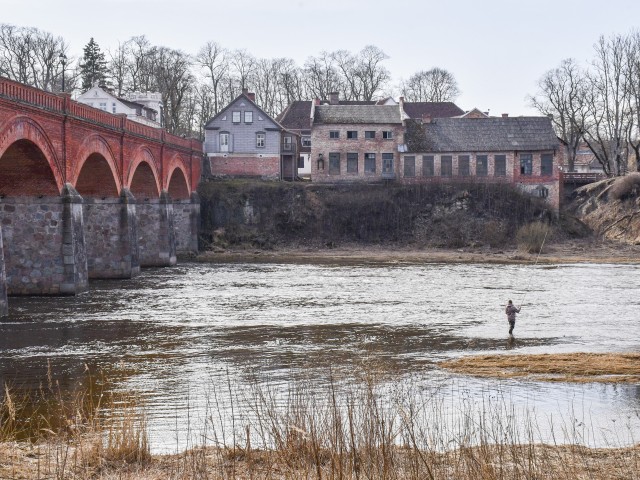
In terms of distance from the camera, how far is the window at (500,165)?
218ft

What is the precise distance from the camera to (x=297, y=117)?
8138 centimetres

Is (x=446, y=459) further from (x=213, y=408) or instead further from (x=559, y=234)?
(x=559, y=234)

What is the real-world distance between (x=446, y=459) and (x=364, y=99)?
290 feet

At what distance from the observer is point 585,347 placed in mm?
21203

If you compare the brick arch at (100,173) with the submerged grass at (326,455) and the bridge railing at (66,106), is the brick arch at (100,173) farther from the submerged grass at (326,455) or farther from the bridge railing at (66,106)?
the submerged grass at (326,455)

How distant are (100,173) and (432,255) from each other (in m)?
23.9

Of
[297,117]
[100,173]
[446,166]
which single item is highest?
[297,117]

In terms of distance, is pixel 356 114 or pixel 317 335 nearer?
pixel 317 335

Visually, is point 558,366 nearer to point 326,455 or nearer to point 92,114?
point 326,455

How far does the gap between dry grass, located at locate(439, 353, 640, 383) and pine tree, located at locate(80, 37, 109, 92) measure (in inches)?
2789

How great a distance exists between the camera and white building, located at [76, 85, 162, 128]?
71375 millimetres

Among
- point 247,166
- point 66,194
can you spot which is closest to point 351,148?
point 247,166

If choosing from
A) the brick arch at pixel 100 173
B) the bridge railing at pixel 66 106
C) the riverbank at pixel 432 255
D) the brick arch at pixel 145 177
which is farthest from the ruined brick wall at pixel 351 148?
the brick arch at pixel 100 173

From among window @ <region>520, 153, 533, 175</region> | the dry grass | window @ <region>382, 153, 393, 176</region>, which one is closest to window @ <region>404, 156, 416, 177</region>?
window @ <region>382, 153, 393, 176</region>
